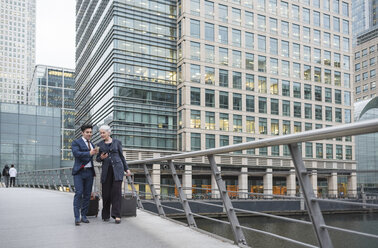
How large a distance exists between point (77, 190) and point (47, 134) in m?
53.0

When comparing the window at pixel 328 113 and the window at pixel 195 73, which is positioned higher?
the window at pixel 195 73

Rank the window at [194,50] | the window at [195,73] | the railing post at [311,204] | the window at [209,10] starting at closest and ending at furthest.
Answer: the railing post at [311,204]
the window at [195,73]
the window at [194,50]
the window at [209,10]

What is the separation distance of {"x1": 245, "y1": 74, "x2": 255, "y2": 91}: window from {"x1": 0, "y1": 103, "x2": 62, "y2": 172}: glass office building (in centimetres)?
2795

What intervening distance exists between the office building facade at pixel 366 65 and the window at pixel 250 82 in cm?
6418

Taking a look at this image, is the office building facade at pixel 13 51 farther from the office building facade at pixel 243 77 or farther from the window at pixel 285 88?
the window at pixel 285 88

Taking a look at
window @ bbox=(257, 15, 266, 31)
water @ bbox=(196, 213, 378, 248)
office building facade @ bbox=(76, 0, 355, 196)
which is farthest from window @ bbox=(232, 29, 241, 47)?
water @ bbox=(196, 213, 378, 248)

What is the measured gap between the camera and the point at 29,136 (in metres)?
55.1

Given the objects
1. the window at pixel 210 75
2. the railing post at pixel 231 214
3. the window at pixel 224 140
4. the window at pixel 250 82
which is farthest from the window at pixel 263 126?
the railing post at pixel 231 214

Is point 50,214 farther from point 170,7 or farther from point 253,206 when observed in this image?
point 170,7

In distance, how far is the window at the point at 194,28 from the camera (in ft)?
151

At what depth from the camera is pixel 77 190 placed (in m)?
6.92

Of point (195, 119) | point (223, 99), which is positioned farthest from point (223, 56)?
point (195, 119)

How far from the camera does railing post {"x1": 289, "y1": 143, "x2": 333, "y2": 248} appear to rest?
133 inches

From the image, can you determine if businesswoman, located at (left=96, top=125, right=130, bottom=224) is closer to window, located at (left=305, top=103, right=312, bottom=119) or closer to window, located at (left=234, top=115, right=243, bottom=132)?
window, located at (left=234, top=115, right=243, bottom=132)
